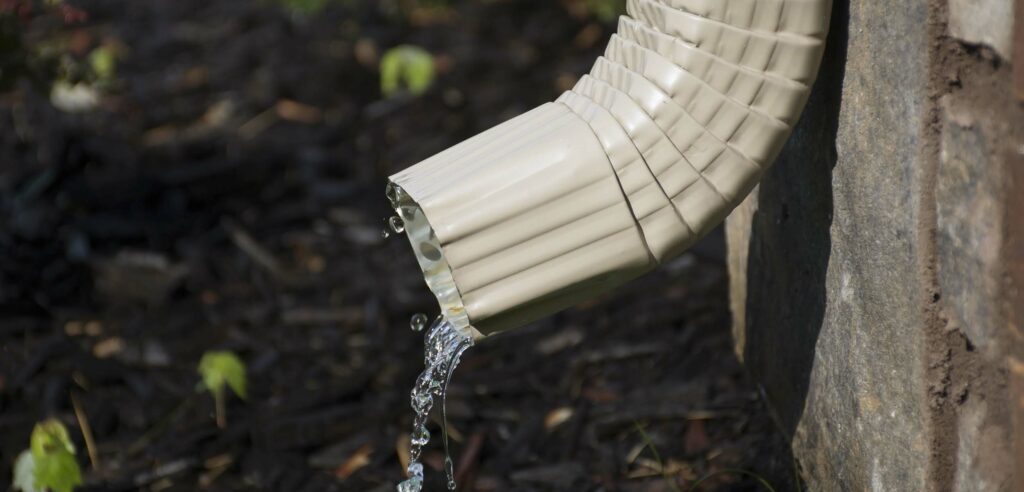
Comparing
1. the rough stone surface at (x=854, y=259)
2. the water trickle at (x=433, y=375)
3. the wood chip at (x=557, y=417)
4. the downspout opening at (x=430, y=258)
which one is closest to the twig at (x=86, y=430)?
the water trickle at (x=433, y=375)

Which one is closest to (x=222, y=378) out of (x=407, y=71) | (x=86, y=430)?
(x=86, y=430)

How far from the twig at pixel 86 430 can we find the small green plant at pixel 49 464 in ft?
0.97

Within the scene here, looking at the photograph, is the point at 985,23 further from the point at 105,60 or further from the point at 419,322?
the point at 105,60

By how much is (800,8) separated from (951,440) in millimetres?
572

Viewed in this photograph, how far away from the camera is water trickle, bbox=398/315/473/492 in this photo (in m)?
1.93

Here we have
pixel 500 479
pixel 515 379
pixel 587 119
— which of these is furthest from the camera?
pixel 515 379

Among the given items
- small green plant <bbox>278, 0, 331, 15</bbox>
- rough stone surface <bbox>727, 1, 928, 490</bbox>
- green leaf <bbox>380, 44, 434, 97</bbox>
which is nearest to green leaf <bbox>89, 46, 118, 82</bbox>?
small green plant <bbox>278, 0, 331, 15</bbox>

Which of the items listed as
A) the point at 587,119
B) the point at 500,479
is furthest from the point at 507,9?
the point at 587,119

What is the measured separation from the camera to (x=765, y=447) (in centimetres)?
233

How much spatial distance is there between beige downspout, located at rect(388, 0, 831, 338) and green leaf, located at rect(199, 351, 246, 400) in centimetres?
125

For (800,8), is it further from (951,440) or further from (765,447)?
(765,447)

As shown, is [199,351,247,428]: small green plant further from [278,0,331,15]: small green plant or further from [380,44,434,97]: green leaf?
[278,0,331,15]: small green plant

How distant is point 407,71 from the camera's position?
14.3 ft

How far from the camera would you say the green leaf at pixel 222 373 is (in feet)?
8.93
